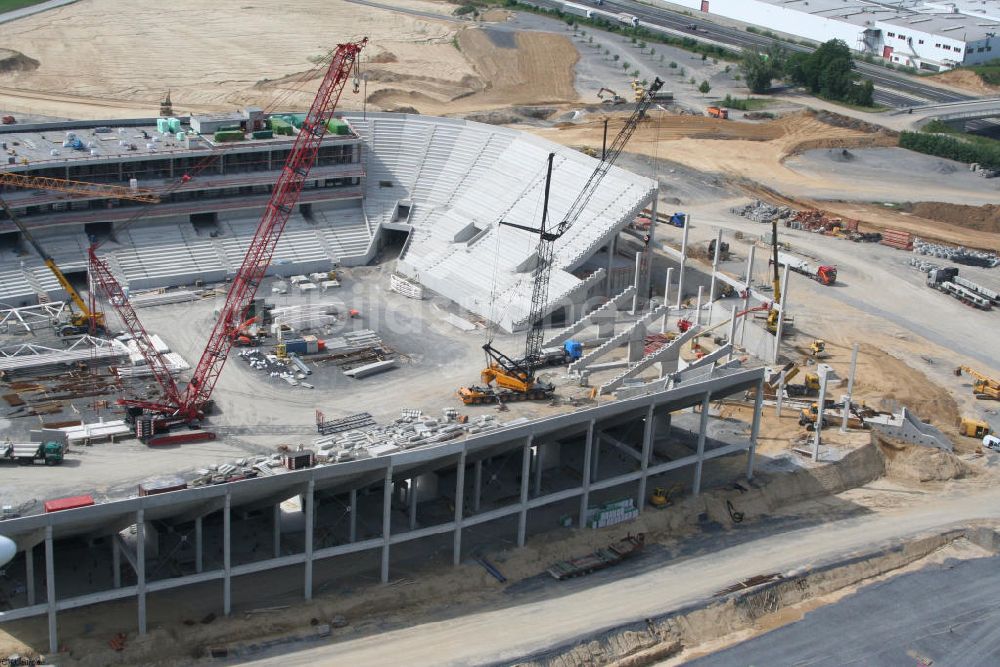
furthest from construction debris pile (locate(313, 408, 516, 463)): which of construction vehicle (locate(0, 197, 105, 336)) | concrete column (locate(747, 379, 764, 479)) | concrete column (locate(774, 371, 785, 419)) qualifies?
construction vehicle (locate(0, 197, 105, 336))

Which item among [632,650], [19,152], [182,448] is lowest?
[632,650]

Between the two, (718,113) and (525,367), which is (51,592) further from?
(718,113)

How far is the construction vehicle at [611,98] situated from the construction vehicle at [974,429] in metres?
88.5

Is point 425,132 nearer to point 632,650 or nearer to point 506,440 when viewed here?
point 506,440

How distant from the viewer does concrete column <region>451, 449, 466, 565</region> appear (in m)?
67.4

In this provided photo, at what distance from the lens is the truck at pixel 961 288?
11181 centimetres

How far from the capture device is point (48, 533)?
56875mm

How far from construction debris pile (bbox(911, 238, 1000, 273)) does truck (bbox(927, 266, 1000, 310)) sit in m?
5.05

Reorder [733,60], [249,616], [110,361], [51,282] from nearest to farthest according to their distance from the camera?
[249,616] → [110,361] → [51,282] → [733,60]

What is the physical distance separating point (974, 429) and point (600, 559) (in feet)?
108

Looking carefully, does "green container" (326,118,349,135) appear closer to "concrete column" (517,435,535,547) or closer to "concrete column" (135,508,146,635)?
"concrete column" (517,435,535,547)

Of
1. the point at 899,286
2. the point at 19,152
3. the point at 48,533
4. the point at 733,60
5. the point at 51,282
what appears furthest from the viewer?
the point at 733,60

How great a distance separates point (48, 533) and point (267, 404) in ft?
79.9

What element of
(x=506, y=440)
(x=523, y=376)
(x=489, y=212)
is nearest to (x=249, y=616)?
(x=506, y=440)
